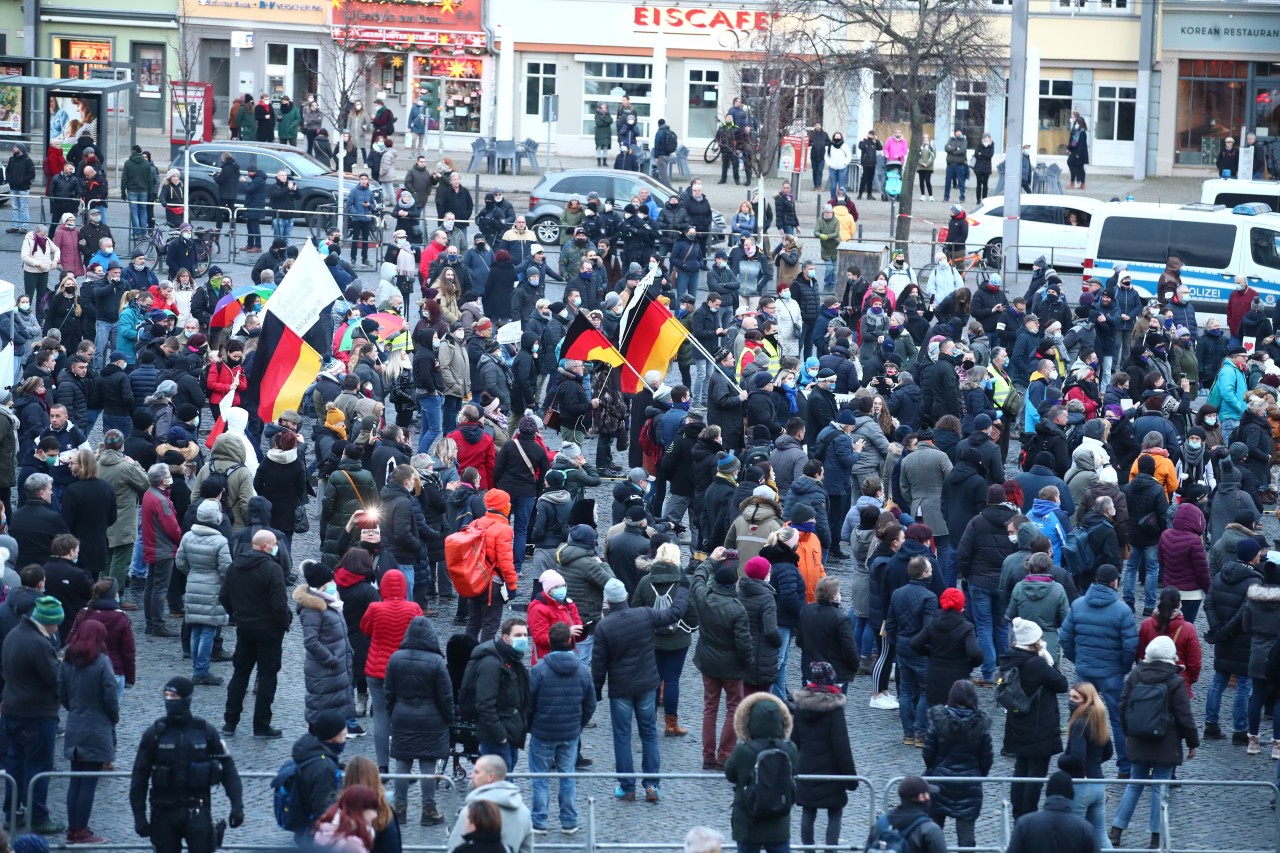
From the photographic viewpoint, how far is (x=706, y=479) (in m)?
17.1

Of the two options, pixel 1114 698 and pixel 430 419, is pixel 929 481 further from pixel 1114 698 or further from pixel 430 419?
pixel 430 419

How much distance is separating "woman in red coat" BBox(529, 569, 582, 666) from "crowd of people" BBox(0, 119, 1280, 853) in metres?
0.06

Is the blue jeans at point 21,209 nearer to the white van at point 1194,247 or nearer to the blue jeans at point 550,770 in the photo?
the white van at point 1194,247

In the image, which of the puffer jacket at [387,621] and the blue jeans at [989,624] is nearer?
the puffer jacket at [387,621]

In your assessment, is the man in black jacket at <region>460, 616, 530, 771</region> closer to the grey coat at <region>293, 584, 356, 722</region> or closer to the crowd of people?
the crowd of people

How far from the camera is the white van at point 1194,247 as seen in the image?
96.5 feet

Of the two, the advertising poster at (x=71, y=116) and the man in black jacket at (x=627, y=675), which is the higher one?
the advertising poster at (x=71, y=116)

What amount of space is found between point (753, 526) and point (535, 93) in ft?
116

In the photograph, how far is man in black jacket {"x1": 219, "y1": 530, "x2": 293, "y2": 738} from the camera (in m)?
13.2

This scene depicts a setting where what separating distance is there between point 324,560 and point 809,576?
3706 millimetres

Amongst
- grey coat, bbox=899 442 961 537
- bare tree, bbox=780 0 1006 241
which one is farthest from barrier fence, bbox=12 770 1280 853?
bare tree, bbox=780 0 1006 241

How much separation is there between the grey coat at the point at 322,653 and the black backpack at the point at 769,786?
310cm

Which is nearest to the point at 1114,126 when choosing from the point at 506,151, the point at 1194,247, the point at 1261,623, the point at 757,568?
the point at 506,151

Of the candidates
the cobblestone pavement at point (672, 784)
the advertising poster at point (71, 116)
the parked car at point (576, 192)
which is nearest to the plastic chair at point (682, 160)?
the parked car at point (576, 192)
